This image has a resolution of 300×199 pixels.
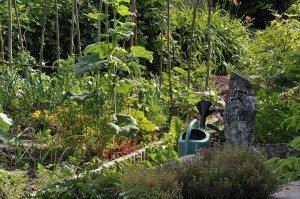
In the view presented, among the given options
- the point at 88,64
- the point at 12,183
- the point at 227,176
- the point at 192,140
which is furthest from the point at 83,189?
the point at 88,64

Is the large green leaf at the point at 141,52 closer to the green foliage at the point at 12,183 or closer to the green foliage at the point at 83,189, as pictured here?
the green foliage at the point at 12,183

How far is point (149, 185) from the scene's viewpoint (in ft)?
19.0

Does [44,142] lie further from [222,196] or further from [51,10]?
[51,10]

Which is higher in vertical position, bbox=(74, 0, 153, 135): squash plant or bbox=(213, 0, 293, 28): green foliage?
bbox=(74, 0, 153, 135): squash plant

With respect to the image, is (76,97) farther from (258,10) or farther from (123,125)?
(258,10)

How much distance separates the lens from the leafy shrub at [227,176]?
6.08 m

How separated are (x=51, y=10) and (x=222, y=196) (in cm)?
639

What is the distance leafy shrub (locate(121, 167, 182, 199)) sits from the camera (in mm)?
5566

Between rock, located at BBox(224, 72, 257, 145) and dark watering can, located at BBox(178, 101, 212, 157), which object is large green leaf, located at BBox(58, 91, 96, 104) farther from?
rock, located at BBox(224, 72, 257, 145)

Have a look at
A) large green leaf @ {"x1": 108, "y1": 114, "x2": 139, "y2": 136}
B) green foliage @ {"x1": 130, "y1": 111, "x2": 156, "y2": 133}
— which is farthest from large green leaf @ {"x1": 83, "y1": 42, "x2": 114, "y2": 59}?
green foliage @ {"x1": 130, "y1": 111, "x2": 156, "y2": 133}

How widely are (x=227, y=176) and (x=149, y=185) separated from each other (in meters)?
0.77

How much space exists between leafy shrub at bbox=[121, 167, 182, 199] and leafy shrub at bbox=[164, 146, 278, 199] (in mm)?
199

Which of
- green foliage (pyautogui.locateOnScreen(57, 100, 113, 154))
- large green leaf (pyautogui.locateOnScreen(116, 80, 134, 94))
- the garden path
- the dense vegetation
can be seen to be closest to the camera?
the dense vegetation

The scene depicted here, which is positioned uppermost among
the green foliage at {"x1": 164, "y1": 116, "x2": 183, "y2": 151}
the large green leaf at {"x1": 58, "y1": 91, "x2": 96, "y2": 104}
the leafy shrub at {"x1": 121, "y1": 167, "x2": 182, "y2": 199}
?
the leafy shrub at {"x1": 121, "y1": 167, "x2": 182, "y2": 199}
